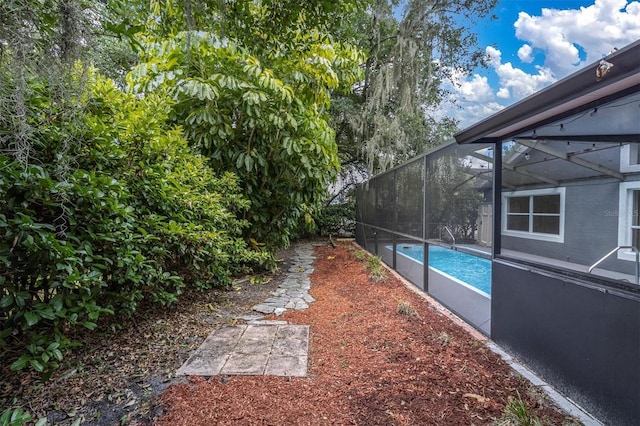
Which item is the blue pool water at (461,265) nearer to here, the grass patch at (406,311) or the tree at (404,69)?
the grass patch at (406,311)

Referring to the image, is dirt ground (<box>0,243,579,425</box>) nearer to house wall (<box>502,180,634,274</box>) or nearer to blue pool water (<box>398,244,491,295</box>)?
blue pool water (<box>398,244,491,295</box>)

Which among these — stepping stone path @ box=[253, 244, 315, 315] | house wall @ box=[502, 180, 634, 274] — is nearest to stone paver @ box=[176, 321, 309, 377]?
stepping stone path @ box=[253, 244, 315, 315]

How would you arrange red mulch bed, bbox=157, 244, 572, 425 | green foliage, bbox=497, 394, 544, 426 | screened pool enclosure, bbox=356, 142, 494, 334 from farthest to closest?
screened pool enclosure, bbox=356, 142, 494, 334
red mulch bed, bbox=157, 244, 572, 425
green foliage, bbox=497, 394, 544, 426

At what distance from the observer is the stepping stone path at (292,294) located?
3670 mm

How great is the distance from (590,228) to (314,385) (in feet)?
6.27

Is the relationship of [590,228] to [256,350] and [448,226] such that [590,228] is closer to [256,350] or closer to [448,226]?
[448,226]

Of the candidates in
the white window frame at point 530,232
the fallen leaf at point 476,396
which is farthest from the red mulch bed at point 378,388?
the white window frame at point 530,232

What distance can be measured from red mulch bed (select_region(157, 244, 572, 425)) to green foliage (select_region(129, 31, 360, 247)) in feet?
7.91

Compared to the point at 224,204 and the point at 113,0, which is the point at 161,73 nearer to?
the point at 224,204

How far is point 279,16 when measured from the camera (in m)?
2.29

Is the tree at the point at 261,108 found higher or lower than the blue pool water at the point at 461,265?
higher

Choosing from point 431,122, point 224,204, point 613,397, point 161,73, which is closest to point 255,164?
point 224,204

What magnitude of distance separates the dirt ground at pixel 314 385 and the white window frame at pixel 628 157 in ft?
4.48

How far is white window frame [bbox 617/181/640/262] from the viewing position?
174 cm
